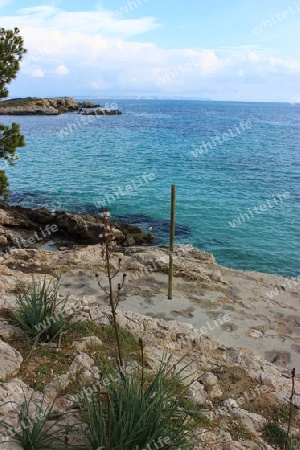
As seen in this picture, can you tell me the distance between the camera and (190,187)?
28.4m

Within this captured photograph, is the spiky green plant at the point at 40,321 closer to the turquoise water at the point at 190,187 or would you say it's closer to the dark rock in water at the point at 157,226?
the turquoise water at the point at 190,187

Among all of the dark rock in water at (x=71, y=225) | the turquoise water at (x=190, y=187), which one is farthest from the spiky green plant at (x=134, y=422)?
the turquoise water at (x=190, y=187)

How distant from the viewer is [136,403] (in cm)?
366

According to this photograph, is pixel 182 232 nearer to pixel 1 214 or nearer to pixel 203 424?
pixel 1 214

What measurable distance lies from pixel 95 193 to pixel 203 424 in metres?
22.4

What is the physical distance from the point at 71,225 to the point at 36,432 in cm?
1406

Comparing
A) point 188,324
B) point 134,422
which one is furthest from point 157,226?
point 134,422

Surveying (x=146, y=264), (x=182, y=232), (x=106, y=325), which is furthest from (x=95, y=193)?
(x=106, y=325)

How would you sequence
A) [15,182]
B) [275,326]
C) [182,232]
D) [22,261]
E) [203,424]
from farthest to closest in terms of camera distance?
[15,182] → [182,232] → [22,261] → [275,326] → [203,424]

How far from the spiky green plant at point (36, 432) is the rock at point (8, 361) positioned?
2.95 ft

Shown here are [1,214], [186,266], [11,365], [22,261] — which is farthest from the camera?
[1,214]

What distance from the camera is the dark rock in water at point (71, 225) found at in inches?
661

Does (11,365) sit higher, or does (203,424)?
(11,365)

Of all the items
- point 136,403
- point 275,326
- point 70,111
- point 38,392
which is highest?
point 70,111
